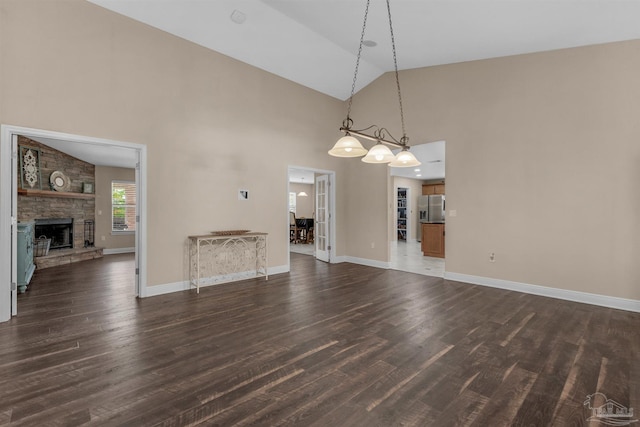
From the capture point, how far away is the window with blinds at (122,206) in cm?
926

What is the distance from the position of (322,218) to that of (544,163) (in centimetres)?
452

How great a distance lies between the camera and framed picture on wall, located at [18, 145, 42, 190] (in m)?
6.62

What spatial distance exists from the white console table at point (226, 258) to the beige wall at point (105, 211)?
575 centimetres

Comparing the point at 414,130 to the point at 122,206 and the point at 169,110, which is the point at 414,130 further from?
the point at 122,206

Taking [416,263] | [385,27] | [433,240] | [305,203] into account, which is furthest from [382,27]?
[305,203]

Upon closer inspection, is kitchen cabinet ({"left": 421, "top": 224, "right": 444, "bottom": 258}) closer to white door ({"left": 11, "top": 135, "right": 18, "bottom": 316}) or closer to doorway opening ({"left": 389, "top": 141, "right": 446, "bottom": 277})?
doorway opening ({"left": 389, "top": 141, "right": 446, "bottom": 277})

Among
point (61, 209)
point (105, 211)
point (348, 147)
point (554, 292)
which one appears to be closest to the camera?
point (348, 147)

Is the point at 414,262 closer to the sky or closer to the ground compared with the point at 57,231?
closer to the ground

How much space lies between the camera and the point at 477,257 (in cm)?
526

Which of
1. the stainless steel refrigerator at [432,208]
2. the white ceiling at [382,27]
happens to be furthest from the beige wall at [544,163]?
the stainless steel refrigerator at [432,208]

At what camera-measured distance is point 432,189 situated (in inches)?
498

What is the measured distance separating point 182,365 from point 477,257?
4.73 m

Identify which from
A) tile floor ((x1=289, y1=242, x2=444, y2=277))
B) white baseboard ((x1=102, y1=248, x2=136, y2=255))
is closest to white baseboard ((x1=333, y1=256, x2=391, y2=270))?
tile floor ((x1=289, y1=242, x2=444, y2=277))

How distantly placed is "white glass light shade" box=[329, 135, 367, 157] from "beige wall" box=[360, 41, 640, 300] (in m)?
2.89
